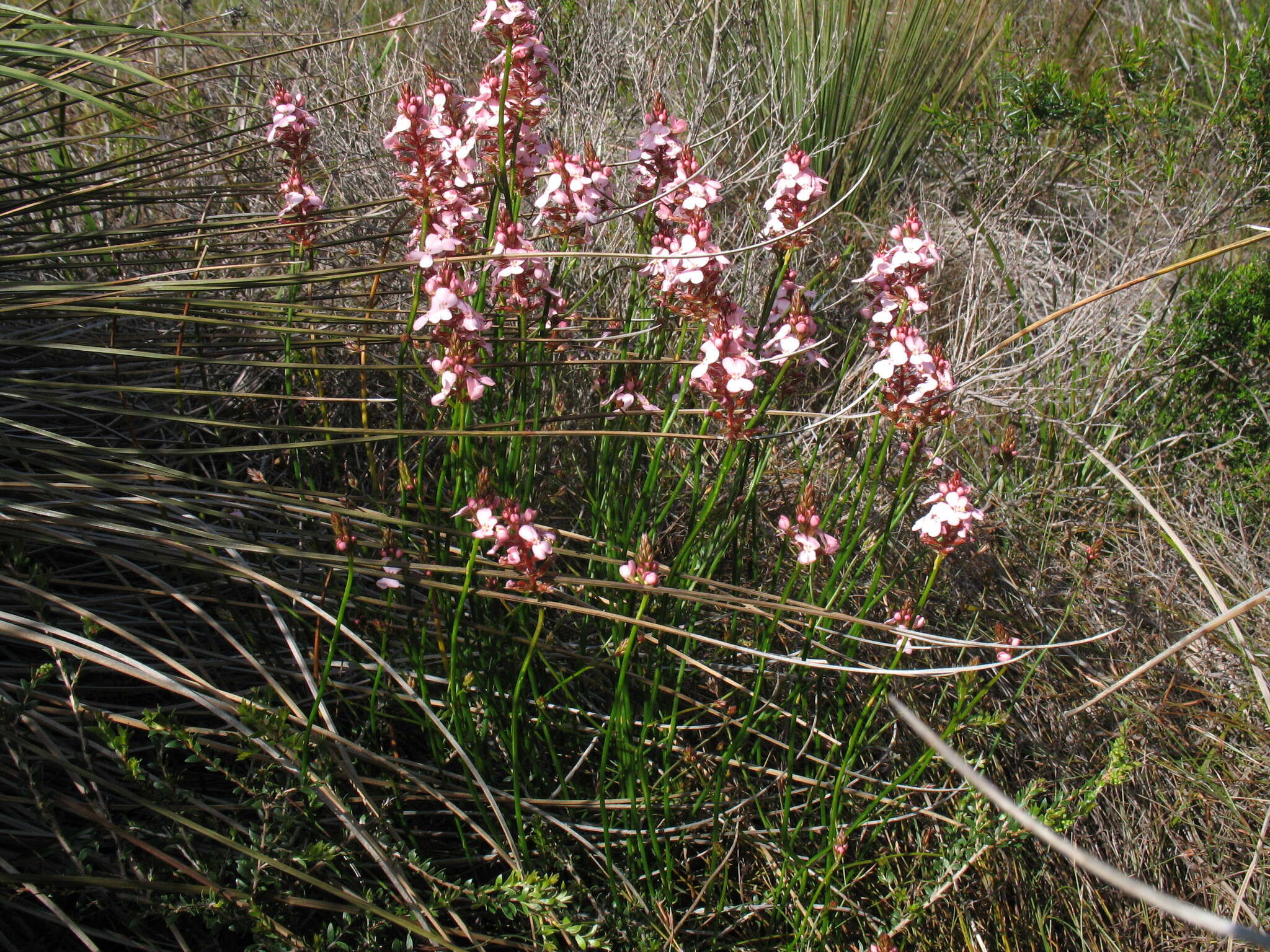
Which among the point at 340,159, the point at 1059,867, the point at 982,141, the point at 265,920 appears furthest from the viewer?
the point at 982,141

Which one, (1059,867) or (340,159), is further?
(340,159)

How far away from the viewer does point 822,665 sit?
143 centimetres

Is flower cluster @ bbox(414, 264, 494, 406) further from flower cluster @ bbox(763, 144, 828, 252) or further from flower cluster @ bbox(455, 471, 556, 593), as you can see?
flower cluster @ bbox(763, 144, 828, 252)

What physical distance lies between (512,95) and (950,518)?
1.01 metres

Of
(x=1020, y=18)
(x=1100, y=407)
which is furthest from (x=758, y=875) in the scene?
(x=1020, y=18)

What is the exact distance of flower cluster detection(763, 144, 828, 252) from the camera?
159cm

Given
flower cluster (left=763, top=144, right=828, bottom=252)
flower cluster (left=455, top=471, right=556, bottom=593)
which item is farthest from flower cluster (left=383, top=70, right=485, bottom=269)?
flower cluster (left=763, top=144, right=828, bottom=252)

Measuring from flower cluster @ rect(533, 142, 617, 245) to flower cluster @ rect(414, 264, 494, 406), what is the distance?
291 mm

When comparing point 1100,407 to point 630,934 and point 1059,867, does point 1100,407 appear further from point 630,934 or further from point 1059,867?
point 630,934

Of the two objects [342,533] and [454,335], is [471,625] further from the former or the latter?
[454,335]

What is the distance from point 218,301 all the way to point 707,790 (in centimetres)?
129

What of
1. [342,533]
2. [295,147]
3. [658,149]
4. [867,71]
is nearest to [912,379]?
[658,149]

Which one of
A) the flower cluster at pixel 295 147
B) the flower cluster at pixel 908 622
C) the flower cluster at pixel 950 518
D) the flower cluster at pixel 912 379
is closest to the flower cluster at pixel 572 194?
the flower cluster at pixel 295 147

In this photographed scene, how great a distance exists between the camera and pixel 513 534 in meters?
1.43
